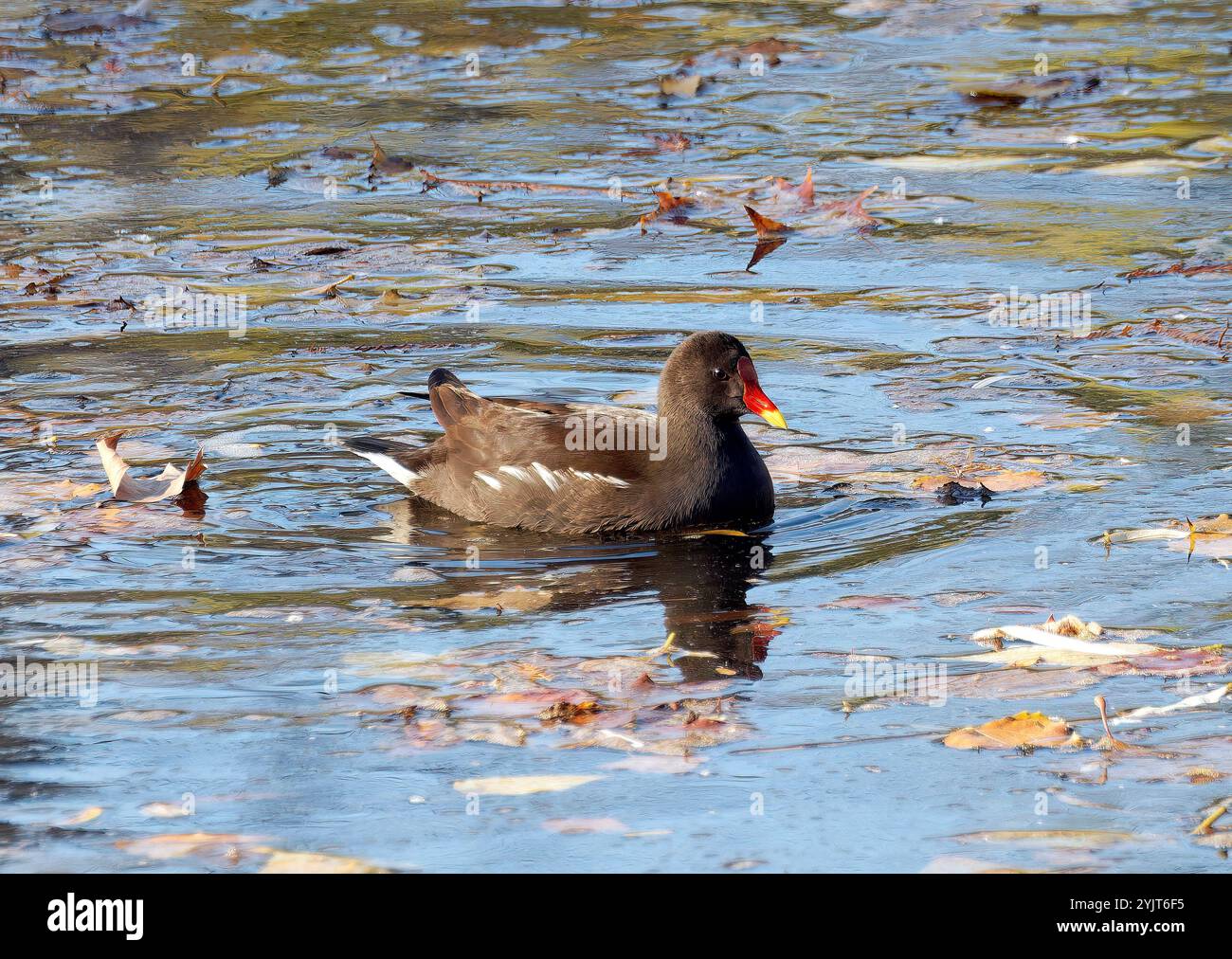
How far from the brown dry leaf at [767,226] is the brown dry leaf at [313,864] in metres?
7.86

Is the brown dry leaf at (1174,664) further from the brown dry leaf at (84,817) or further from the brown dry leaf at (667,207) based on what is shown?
the brown dry leaf at (667,207)

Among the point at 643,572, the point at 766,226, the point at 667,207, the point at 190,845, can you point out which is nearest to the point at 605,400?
the point at 643,572

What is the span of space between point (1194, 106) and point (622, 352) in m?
7.41

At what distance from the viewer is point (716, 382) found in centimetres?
794

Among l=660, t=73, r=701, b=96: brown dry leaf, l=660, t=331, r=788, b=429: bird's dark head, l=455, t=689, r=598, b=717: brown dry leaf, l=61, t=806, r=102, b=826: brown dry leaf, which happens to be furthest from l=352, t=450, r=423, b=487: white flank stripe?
l=660, t=73, r=701, b=96: brown dry leaf

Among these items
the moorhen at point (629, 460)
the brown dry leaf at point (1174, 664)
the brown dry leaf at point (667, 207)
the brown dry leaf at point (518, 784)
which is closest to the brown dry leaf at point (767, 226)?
the brown dry leaf at point (667, 207)

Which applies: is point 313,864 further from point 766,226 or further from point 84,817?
point 766,226

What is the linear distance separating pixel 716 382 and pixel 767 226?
4.45 metres

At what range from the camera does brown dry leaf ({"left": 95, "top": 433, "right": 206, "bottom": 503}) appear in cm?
788

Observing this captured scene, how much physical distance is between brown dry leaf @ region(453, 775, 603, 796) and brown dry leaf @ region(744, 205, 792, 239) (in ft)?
24.0

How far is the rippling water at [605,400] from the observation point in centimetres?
502

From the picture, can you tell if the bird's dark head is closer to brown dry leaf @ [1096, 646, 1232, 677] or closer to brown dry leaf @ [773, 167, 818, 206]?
brown dry leaf @ [1096, 646, 1232, 677]

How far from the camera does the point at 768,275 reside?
1133cm

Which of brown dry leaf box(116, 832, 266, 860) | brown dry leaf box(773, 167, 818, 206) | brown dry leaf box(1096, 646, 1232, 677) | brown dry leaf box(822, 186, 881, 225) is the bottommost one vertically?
brown dry leaf box(116, 832, 266, 860)
